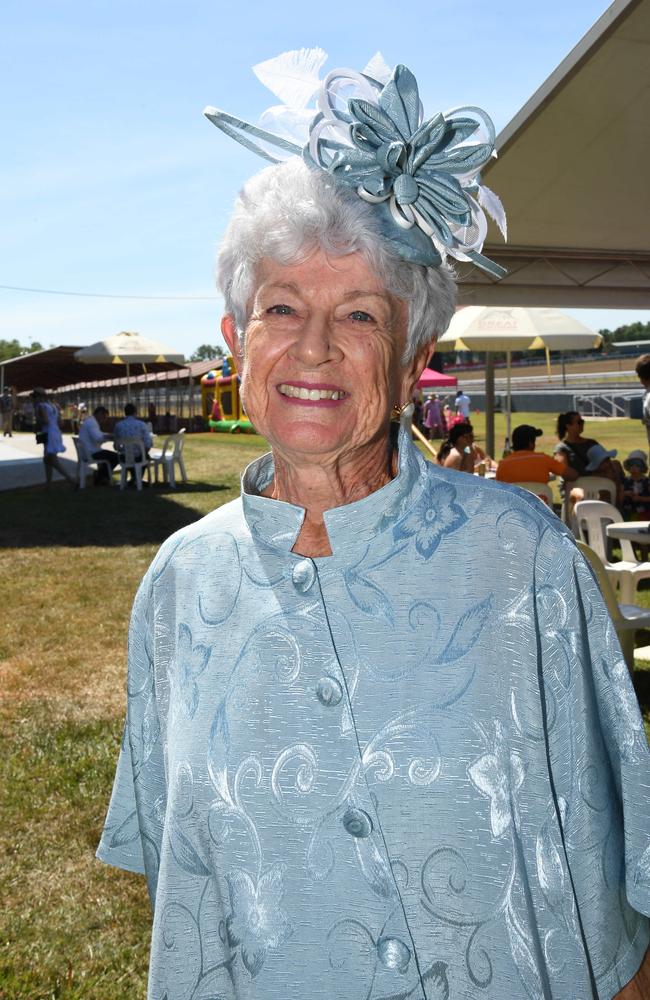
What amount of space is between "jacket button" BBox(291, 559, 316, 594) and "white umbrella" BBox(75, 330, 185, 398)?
18.1 meters

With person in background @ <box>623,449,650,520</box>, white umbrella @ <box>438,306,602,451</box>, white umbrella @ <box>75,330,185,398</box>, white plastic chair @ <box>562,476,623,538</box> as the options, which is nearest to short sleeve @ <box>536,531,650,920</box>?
white plastic chair @ <box>562,476,623,538</box>

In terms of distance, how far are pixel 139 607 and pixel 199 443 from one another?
1096 inches

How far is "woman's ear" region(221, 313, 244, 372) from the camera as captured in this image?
1467 millimetres

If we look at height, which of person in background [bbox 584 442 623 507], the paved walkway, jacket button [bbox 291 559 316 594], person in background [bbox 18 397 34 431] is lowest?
the paved walkway

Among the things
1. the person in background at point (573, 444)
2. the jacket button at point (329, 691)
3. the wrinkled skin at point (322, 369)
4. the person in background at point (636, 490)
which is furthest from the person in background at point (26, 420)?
the jacket button at point (329, 691)

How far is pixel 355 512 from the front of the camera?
4.12ft

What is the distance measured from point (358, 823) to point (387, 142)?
3.01 ft

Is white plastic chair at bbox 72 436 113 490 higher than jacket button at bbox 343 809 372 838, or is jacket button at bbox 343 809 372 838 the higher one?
jacket button at bbox 343 809 372 838

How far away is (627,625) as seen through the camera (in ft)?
17.0

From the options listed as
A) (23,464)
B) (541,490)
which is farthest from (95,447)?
(541,490)

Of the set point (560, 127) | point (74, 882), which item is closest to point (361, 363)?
point (74, 882)

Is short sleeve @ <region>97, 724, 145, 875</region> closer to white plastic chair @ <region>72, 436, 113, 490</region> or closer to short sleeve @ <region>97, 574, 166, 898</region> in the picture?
short sleeve @ <region>97, 574, 166, 898</region>

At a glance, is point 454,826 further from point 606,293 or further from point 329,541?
point 606,293

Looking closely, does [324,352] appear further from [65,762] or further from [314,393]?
[65,762]
